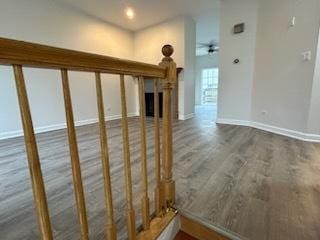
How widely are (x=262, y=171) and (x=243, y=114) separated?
91.7 inches

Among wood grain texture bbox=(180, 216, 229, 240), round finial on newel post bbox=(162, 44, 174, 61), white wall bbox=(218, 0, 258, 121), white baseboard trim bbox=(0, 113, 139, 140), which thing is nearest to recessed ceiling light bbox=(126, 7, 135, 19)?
white wall bbox=(218, 0, 258, 121)

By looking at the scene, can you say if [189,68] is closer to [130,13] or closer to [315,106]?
[130,13]

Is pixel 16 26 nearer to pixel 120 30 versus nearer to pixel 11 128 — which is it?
pixel 11 128

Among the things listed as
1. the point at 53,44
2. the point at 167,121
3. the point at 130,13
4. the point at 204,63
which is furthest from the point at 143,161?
the point at 204,63

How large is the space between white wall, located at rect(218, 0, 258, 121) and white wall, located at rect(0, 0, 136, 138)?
2.78 m

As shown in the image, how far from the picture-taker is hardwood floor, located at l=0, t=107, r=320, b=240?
1.14m

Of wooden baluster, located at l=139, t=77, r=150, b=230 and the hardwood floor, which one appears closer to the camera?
wooden baluster, located at l=139, t=77, r=150, b=230

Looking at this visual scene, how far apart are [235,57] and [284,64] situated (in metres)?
0.97

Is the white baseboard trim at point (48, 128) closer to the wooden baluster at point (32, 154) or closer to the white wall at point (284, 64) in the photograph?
the wooden baluster at point (32, 154)

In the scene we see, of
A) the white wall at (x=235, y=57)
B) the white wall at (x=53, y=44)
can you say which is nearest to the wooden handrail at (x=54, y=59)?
the white wall at (x=53, y=44)

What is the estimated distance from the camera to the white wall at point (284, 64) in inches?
108

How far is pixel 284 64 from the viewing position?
310 centimetres

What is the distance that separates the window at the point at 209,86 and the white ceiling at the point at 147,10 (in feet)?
14.0

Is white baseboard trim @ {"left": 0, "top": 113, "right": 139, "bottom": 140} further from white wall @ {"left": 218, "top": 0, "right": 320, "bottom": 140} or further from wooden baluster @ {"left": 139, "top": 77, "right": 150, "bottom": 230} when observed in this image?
wooden baluster @ {"left": 139, "top": 77, "right": 150, "bottom": 230}
